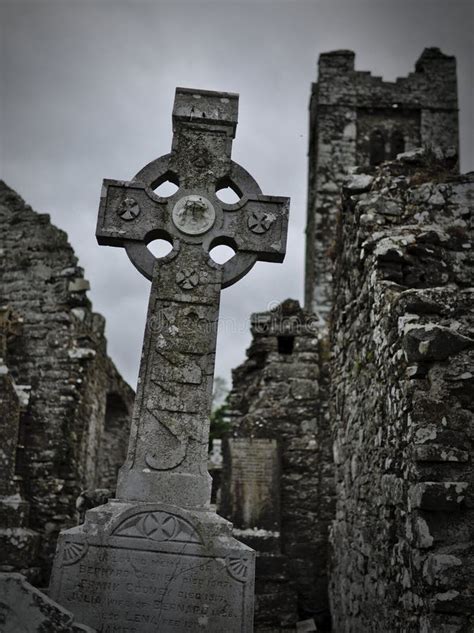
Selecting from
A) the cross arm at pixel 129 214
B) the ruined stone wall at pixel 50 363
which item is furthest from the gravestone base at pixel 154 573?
the ruined stone wall at pixel 50 363

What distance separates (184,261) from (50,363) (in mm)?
4767

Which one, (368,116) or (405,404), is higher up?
(368,116)

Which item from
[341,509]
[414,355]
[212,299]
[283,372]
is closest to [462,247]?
[414,355]

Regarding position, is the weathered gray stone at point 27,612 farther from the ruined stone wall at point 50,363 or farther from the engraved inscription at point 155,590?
the ruined stone wall at point 50,363

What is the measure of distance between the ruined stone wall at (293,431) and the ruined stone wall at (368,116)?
49.6 feet

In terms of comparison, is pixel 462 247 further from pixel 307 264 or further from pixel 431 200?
pixel 307 264

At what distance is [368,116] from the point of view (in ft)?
83.0

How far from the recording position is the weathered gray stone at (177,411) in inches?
126

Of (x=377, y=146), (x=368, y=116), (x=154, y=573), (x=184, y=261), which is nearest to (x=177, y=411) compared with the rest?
(x=154, y=573)

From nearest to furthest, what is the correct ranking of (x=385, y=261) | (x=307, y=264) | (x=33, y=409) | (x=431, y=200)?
(x=385, y=261)
(x=431, y=200)
(x=33, y=409)
(x=307, y=264)

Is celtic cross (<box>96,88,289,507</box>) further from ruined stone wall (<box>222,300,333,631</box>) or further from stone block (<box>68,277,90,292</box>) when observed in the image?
stone block (<box>68,277,90,292</box>)

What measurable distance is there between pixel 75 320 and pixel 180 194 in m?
4.73

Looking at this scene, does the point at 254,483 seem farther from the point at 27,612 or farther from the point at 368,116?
the point at 368,116

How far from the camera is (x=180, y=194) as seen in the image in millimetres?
4219
